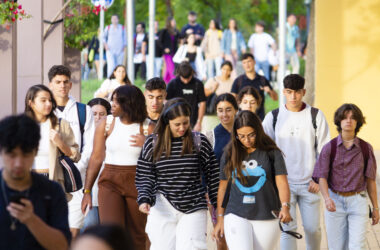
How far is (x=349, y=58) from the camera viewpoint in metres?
19.1

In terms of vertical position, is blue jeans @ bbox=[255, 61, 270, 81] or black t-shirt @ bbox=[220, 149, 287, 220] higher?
blue jeans @ bbox=[255, 61, 270, 81]

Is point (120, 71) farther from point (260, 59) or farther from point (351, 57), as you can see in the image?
point (260, 59)

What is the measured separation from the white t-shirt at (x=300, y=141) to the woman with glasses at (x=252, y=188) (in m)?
1.37

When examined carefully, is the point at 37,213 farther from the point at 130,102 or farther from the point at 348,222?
the point at 348,222

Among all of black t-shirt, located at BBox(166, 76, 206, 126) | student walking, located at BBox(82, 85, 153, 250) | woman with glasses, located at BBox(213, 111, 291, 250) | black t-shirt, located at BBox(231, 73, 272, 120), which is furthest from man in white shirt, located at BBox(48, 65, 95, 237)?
black t-shirt, located at BBox(231, 73, 272, 120)

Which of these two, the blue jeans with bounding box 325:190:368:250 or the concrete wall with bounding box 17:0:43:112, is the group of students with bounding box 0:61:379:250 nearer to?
the blue jeans with bounding box 325:190:368:250

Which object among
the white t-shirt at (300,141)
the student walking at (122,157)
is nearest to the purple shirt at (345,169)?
the white t-shirt at (300,141)

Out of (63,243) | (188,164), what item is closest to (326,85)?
(188,164)

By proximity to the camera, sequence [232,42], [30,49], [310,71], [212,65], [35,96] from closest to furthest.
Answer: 1. [35,96]
2. [30,49]
3. [310,71]
4. [212,65]
5. [232,42]

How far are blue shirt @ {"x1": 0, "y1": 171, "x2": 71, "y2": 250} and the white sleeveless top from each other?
3296 millimetres

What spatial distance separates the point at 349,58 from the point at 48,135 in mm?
12541

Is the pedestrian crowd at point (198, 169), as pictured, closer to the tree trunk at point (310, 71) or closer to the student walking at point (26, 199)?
the student walking at point (26, 199)

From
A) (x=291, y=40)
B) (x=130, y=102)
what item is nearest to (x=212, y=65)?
(x=291, y=40)

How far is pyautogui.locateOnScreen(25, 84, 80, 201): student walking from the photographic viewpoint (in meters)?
7.41
